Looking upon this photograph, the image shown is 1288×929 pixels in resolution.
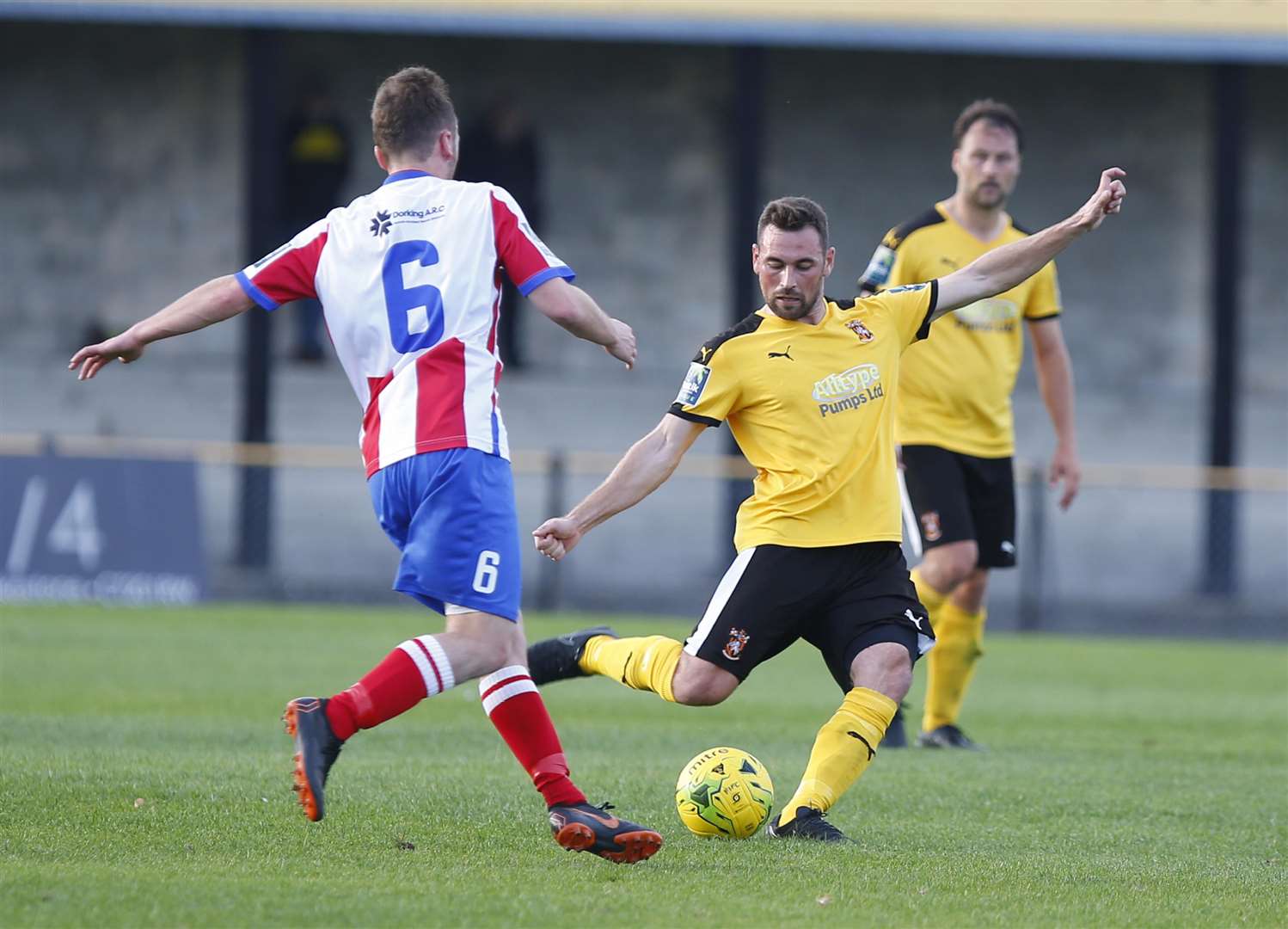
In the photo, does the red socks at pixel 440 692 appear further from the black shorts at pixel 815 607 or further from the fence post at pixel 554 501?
the fence post at pixel 554 501

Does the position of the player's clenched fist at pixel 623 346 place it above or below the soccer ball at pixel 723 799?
above

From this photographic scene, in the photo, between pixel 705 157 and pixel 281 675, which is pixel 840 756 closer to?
pixel 281 675

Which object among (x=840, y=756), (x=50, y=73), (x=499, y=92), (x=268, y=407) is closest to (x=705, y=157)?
(x=499, y=92)

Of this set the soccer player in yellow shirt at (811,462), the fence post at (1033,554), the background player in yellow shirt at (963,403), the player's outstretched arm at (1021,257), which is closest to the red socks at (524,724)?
the soccer player in yellow shirt at (811,462)

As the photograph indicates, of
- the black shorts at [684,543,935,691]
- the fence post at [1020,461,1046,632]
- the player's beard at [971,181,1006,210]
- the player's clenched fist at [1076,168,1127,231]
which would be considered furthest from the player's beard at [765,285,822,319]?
the fence post at [1020,461,1046,632]

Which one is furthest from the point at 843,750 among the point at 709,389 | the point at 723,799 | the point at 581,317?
the point at 581,317

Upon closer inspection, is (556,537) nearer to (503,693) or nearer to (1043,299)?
(503,693)

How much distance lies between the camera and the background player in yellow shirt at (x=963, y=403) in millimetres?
7895

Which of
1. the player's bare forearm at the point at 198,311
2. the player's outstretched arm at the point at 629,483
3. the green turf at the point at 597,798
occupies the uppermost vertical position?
the player's bare forearm at the point at 198,311

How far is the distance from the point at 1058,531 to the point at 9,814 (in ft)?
47.2

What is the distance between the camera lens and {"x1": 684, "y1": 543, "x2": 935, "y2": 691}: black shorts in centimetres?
573

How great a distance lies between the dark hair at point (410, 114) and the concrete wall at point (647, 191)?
1533 centimetres

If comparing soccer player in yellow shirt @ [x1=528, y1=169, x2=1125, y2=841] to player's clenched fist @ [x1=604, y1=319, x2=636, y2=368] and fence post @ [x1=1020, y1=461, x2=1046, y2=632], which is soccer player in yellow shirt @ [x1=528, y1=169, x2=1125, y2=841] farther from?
fence post @ [x1=1020, y1=461, x2=1046, y2=632]

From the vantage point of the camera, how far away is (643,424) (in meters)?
20.6
